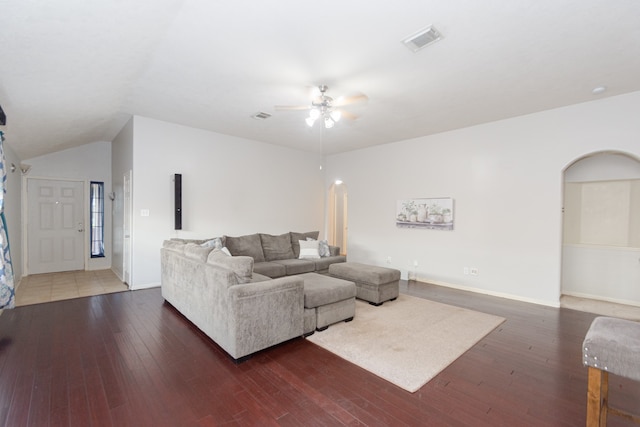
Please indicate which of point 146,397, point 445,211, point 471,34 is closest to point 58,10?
point 146,397

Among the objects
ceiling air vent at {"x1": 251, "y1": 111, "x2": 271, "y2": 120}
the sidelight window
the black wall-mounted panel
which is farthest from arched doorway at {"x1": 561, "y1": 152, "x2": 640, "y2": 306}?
the sidelight window

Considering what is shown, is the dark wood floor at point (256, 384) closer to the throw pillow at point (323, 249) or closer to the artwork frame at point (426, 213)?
the artwork frame at point (426, 213)

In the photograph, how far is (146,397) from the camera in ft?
7.05

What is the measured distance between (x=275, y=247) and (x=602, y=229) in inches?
221

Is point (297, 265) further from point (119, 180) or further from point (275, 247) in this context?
point (119, 180)

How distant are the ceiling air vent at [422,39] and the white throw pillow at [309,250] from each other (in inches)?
157

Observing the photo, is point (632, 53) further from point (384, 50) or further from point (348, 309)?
point (348, 309)

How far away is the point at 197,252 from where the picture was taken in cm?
339

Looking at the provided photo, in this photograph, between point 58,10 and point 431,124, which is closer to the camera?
point 58,10

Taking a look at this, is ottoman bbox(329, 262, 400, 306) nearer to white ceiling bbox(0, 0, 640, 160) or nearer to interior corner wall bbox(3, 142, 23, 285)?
white ceiling bbox(0, 0, 640, 160)

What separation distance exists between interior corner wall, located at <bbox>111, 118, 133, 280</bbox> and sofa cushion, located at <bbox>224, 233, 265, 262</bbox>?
212 cm

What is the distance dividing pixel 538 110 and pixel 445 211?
6.92ft

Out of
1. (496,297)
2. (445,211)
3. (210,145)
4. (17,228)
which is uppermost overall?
(210,145)

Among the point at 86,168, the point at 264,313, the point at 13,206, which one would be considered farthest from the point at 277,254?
the point at 86,168
